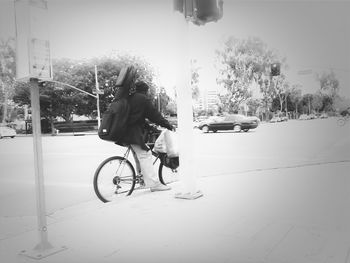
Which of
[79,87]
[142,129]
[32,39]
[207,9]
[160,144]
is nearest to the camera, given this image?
[32,39]

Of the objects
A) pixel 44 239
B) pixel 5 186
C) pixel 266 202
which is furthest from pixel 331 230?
pixel 5 186

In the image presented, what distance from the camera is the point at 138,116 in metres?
4.73

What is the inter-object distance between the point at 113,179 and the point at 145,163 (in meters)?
0.45

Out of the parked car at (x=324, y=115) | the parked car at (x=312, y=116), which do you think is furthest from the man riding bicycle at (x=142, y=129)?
the parked car at (x=312, y=116)

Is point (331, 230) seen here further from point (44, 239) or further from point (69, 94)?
point (69, 94)

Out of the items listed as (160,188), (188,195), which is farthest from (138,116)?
(188,195)

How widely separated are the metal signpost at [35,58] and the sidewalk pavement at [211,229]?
31cm

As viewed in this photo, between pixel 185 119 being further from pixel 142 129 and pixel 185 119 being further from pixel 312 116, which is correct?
pixel 312 116

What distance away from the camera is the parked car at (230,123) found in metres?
22.9

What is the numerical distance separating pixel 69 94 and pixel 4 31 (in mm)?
26484

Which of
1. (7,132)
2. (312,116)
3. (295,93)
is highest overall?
(295,93)

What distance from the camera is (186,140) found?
4426 millimetres

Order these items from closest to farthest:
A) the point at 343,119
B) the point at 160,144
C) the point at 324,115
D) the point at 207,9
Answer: the point at 207,9 → the point at 160,144 → the point at 343,119 → the point at 324,115

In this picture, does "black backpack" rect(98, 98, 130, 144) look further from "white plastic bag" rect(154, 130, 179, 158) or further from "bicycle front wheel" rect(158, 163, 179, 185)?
"bicycle front wheel" rect(158, 163, 179, 185)
